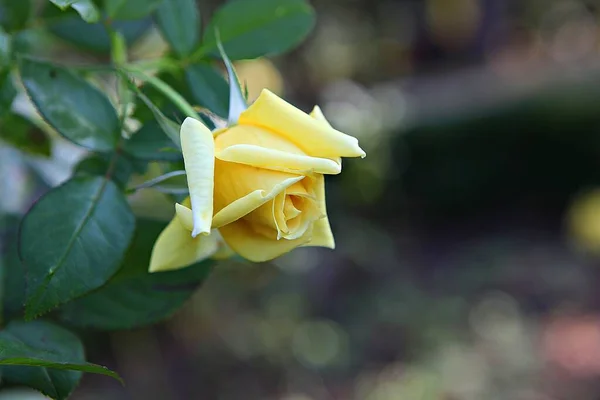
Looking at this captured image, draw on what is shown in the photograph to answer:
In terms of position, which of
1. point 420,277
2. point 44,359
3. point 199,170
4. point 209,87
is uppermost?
point 420,277

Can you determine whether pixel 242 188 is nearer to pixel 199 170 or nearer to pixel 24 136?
pixel 199 170

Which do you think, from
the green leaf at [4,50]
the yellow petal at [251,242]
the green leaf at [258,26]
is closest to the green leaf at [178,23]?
the green leaf at [258,26]

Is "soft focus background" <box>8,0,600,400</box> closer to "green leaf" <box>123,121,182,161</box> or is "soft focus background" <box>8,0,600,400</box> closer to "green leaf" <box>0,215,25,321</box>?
"green leaf" <box>0,215,25,321</box>

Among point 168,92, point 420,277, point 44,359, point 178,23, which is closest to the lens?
point 44,359

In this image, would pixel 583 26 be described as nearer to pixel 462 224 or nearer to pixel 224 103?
pixel 462 224

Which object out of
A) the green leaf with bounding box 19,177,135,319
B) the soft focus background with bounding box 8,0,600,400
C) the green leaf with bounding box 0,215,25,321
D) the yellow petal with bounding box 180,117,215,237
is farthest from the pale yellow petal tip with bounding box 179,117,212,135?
the soft focus background with bounding box 8,0,600,400

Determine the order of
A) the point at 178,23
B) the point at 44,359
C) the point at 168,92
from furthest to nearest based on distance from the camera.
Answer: the point at 178,23
the point at 168,92
the point at 44,359

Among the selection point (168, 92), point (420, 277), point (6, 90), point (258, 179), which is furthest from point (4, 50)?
point (420, 277)
